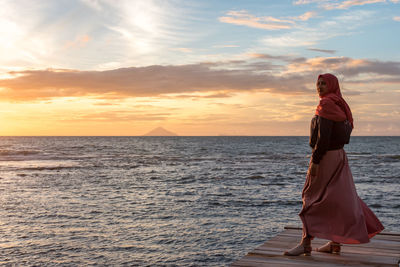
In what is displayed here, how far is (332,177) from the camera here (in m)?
5.27

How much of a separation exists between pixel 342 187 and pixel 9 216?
11.4 metres

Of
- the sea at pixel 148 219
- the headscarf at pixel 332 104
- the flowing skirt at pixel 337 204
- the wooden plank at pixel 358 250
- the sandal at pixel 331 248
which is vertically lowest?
the sea at pixel 148 219

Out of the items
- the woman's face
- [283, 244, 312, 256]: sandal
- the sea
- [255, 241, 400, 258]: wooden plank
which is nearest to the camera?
the woman's face

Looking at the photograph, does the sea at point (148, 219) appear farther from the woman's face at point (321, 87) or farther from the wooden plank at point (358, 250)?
the woman's face at point (321, 87)

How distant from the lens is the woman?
5098 millimetres

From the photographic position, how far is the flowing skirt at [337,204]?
17.2 ft

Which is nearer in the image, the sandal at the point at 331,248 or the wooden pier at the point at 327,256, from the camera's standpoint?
the wooden pier at the point at 327,256

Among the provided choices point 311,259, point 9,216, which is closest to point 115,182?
point 9,216

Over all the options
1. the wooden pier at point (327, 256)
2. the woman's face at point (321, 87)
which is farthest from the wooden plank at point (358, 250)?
the woman's face at point (321, 87)

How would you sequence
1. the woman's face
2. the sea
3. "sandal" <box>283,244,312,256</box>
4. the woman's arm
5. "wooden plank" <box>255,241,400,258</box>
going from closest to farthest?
1. the woman's arm
2. the woman's face
3. "sandal" <box>283,244,312,256</box>
4. "wooden plank" <box>255,241,400,258</box>
5. the sea

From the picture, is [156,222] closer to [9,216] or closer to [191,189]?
[9,216]

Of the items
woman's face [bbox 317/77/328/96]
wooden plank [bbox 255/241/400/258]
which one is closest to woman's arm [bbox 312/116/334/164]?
woman's face [bbox 317/77/328/96]

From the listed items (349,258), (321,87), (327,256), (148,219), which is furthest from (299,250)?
(148,219)

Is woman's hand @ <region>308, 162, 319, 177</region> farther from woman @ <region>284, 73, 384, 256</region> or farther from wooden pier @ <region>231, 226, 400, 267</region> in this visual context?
wooden pier @ <region>231, 226, 400, 267</region>
